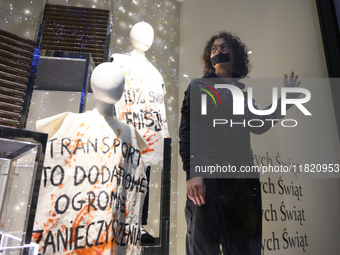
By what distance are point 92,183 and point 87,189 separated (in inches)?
1.0

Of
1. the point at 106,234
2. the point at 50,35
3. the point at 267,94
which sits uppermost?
the point at 50,35

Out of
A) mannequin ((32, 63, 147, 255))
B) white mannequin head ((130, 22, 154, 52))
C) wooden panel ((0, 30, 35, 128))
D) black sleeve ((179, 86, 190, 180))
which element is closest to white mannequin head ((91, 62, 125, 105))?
mannequin ((32, 63, 147, 255))

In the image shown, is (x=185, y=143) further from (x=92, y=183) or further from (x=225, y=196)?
(x=92, y=183)

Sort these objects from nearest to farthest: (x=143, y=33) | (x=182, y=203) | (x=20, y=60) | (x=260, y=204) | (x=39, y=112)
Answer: (x=20, y=60) < (x=260, y=204) < (x=143, y=33) < (x=39, y=112) < (x=182, y=203)

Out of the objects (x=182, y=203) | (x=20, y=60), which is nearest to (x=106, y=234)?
(x=20, y=60)

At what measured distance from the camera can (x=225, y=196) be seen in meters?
1.15

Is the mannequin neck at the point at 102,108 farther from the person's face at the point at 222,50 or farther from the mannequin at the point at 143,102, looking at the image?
the person's face at the point at 222,50

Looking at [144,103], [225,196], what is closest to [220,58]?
[144,103]

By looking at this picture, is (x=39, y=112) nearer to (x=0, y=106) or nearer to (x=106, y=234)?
(x=0, y=106)

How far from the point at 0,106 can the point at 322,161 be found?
1515 millimetres

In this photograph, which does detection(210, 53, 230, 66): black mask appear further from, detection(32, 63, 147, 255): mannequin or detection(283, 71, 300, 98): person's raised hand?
detection(32, 63, 147, 255): mannequin

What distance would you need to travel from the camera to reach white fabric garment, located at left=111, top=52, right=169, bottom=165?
1.24m

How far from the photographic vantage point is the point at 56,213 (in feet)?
2.49

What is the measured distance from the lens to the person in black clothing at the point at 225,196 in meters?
1.08
